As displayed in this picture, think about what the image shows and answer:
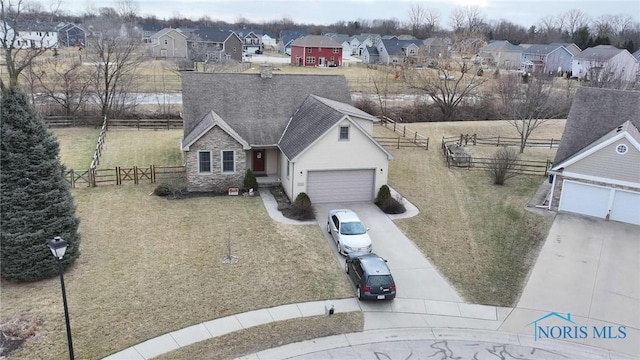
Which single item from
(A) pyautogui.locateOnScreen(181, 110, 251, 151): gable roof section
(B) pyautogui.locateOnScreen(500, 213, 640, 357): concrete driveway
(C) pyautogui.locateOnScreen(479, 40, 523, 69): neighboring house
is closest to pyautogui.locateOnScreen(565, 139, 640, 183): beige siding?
(B) pyautogui.locateOnScreen(500, 213, 640, 357): concrete driveway

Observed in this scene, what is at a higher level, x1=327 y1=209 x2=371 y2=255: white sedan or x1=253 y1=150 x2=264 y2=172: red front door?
x1=253 y1=150 x2=264 y2=172: red front door

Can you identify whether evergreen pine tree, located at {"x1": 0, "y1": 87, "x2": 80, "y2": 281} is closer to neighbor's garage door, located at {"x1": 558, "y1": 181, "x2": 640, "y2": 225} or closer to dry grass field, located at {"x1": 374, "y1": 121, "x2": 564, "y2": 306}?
dry grass field, located at {"x1": 374, "y1": 121, "x2": 564, "y2": 306}

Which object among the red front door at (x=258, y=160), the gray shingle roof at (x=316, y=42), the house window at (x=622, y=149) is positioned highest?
the gray shingle roof at (x=316, y=42)

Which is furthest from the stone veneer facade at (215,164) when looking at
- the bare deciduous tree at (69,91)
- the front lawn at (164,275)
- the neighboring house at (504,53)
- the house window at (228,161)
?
the neighboring house at (504,53)

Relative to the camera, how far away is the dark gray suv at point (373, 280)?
16.5 m

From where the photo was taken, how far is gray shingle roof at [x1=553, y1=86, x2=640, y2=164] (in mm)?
25984

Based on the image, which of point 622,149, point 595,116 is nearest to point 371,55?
point 595,116

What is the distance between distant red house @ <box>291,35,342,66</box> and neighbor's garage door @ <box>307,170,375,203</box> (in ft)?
219

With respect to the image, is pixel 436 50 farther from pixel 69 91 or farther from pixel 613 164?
pixel 613 164

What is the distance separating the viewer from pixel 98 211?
2408 cm

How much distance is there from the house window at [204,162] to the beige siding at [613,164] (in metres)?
19.6

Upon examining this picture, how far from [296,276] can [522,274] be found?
9.18 metres

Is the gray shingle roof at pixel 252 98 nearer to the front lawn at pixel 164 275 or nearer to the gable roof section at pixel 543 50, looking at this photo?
the front lawn at pixel 164 275

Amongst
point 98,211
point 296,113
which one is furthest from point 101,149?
point 296,113
